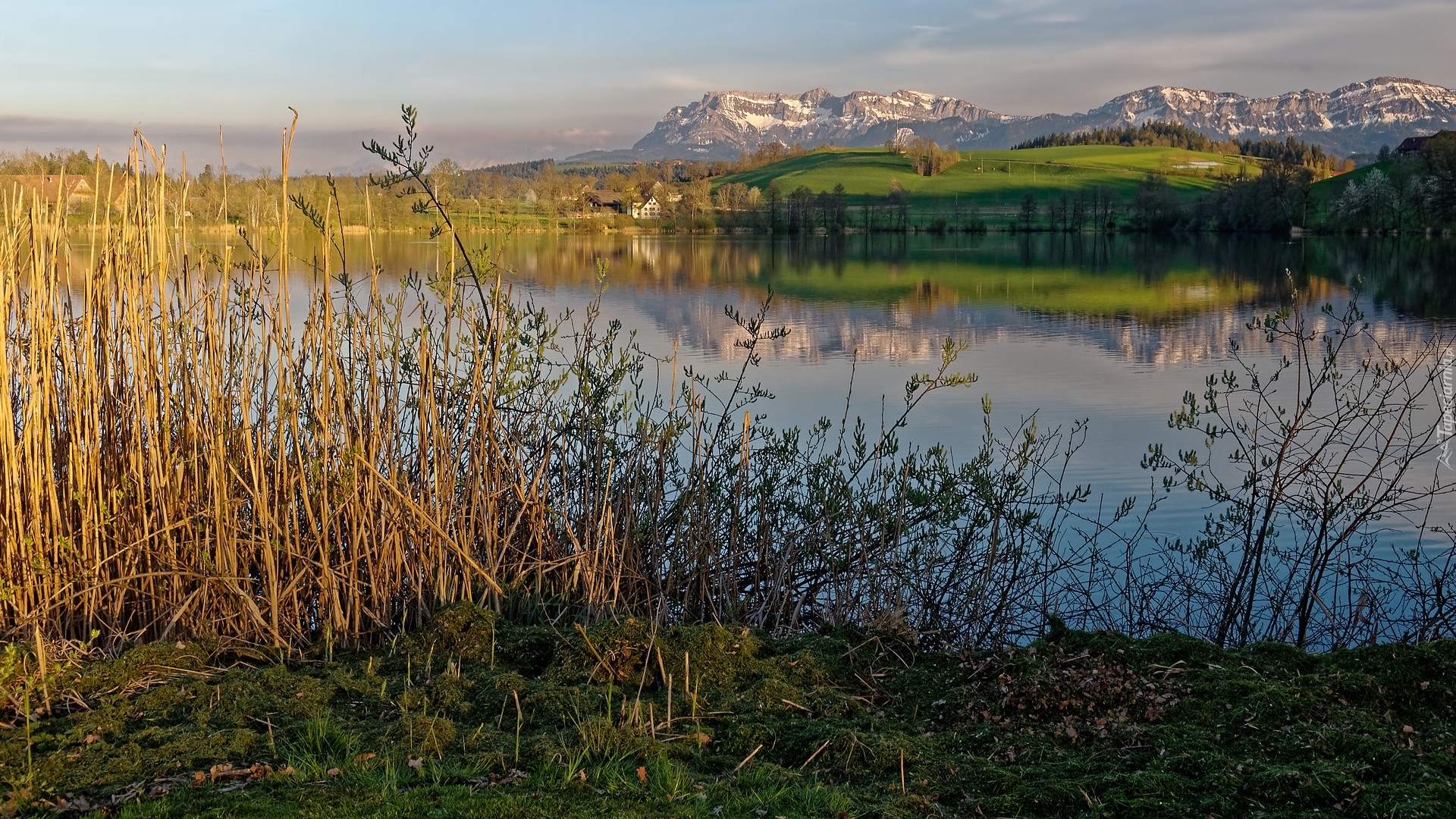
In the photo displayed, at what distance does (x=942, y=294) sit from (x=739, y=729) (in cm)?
3465

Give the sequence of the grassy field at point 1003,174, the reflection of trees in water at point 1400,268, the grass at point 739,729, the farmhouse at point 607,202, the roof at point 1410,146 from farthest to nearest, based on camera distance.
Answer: the grassy field at point 1003,174 < the roof at point 1410,146 < the farmhouse at point 607,202 < the reflection of trees in water at point 1400,268 < the grass at point 739,729

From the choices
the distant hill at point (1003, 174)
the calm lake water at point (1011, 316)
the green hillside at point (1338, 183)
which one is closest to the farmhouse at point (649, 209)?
the distant hill at point (1003, 174)

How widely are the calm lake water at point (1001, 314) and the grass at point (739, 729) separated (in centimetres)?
278

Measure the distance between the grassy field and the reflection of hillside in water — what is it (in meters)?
59.5

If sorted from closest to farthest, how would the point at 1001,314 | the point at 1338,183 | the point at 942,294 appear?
the point at 1001,314
the point at 942,294
the point at 1338,183

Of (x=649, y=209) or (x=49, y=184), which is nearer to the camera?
(x=49, y=184)

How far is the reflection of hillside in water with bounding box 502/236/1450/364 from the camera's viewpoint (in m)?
25.4

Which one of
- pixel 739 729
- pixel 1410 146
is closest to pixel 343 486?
pixel 739 729

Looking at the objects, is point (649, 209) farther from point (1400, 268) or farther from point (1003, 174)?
point (1400, 268)

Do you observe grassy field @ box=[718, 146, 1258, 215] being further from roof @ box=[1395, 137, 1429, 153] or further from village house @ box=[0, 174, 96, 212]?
village house @ box=[0, 174, 96, 212]

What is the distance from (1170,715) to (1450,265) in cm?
5071

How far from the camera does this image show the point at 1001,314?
106ft

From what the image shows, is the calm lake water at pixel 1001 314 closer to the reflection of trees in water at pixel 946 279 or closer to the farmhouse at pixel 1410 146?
the reflection of trees in water at pixel 946 279

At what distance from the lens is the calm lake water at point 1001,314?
16.2 m
